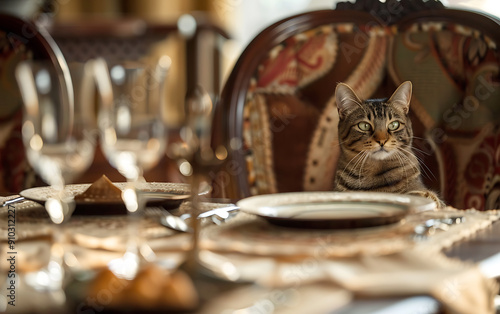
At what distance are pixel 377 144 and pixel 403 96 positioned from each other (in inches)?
4.4

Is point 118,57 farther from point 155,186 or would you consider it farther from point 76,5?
point 155,186

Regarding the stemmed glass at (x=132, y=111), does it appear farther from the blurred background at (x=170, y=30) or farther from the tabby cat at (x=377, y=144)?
the blurred background at (x=170, y=30)

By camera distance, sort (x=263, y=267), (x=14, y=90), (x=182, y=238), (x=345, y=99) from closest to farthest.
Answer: (x=263, y=267), (x=182, y=238), (x=345, y=99), (x=14, y=90)

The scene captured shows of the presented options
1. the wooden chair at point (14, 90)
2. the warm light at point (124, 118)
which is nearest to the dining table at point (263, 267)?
the warm light at point (124, 118)

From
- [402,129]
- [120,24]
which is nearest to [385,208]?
[402,129]

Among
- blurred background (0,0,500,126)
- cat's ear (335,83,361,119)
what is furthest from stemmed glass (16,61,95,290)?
blurred background (0,0,500,126)

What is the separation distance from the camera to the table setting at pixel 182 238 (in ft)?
1.36

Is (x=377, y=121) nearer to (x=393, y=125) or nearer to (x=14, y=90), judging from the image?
(x=393, y=125)

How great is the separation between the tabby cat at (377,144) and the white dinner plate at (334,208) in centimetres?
51

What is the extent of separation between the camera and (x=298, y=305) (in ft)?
1.30

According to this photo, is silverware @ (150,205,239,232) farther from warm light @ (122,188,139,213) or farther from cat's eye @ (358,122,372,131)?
cat's eye @ (358,122,372,131)

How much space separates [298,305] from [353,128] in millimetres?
944

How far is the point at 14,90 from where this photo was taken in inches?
56.1

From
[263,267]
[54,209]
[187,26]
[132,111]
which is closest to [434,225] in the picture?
[263,267]
